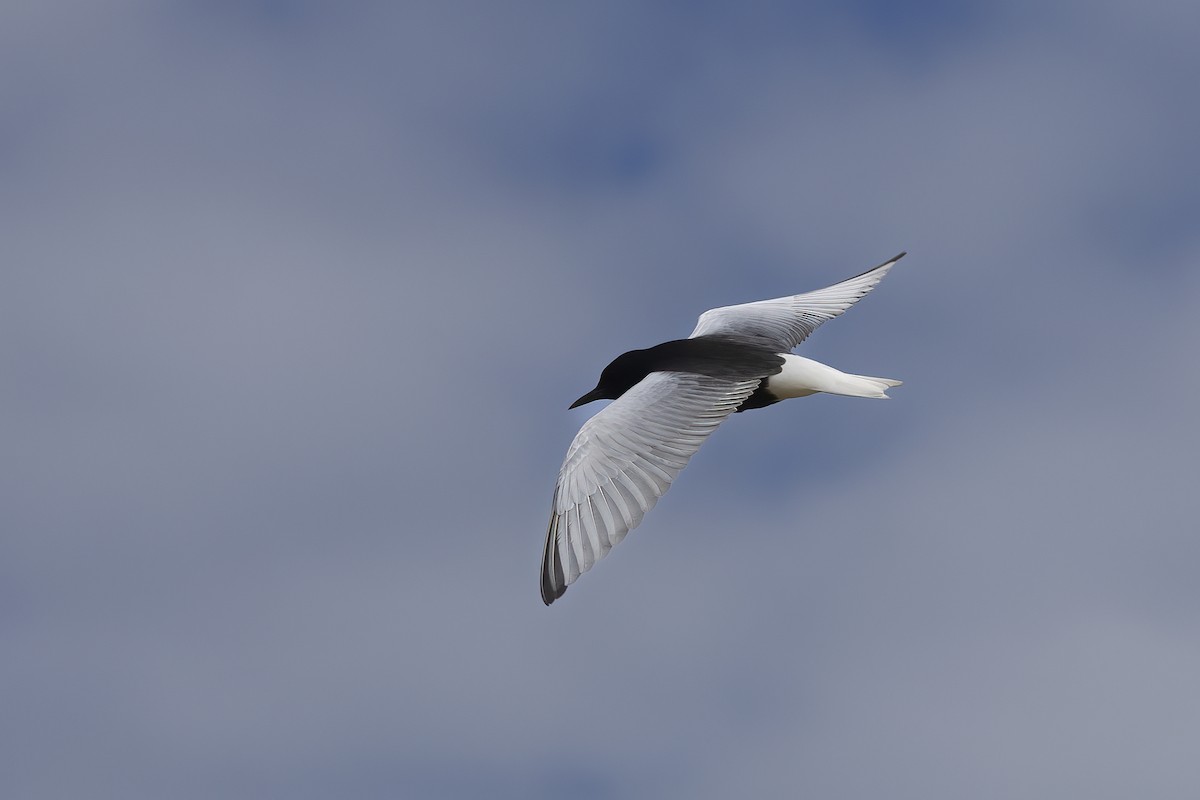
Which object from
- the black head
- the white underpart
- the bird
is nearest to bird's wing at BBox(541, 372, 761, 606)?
the bird

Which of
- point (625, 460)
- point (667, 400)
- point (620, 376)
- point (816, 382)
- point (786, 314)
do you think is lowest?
point (625, 460)

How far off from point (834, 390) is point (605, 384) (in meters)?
2.01

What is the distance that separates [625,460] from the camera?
9641mm

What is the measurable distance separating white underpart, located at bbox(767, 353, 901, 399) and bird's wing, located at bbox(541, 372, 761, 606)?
2.87 ft

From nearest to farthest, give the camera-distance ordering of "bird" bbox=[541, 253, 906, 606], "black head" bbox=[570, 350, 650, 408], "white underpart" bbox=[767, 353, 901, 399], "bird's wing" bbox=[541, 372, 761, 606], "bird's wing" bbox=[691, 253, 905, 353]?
"bird's wing" bbox=[541, 372, 761, 606], "bird" bbox=[541, 253, 906, 606], "black head" bbox=[570, 350, 650, 408], "white underpart" bbox=[767, 353, 901, 399], "bird's wing" bbox=[691, 253, 905, 353]

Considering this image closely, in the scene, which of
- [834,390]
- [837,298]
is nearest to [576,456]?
[834,390]

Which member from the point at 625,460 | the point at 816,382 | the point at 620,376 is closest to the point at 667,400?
the point at 625,460

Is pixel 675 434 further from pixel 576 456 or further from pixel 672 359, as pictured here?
pixel 672 359

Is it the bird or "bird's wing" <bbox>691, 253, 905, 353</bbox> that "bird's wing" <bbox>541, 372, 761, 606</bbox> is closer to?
the bird

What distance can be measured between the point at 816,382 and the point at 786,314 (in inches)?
57.1

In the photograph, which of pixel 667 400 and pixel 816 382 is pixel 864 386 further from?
pixel 667 400

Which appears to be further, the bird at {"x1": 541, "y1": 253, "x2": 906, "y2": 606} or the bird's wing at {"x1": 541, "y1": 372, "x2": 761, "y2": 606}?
the bird at {"x1": 541, "y1": 253, "x2": 906, "y2": 606}

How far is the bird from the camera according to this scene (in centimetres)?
922

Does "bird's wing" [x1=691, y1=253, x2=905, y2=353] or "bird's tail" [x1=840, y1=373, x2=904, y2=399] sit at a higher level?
"bird's wing" [x1=691, y1=253, x2=905, y2=353]
